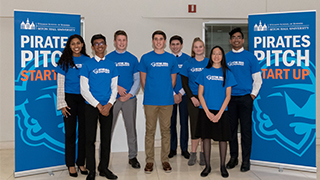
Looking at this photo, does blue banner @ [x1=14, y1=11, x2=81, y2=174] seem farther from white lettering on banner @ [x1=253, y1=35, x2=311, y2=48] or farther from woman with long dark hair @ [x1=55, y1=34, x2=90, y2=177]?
white lettering on banner @ [x1=253, y1=35, x2=311, y2=48]

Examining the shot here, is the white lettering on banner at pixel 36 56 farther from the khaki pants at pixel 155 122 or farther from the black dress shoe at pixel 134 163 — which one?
the black dress shoe at pixel 134 163

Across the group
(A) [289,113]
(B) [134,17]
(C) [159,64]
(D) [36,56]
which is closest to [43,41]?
(D) [36,56]

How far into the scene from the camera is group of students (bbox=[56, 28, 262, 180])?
10.2 ft

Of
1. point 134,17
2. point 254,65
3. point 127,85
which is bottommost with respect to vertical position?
point 127,85

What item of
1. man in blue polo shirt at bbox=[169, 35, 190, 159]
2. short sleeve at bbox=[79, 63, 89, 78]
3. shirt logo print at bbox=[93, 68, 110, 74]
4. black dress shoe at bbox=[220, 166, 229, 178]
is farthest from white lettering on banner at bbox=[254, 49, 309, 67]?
short sleeve at bbox=[79, 63, 89, 78]

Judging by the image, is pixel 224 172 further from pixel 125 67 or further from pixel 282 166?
pixel 125 67

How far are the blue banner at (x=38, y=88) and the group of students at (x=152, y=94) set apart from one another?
0.27 metres

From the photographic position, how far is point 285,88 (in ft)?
11.6

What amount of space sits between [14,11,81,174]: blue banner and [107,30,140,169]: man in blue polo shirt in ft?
2.17

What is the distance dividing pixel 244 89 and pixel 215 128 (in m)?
0.67

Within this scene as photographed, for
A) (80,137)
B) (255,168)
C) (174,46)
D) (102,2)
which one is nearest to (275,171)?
(255,168)

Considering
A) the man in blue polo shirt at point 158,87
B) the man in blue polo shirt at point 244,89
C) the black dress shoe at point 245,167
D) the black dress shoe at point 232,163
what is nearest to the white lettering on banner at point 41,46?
the man in blue polo shirt at point 158,87

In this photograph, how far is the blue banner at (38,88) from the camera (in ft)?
10.9

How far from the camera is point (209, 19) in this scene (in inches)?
203
